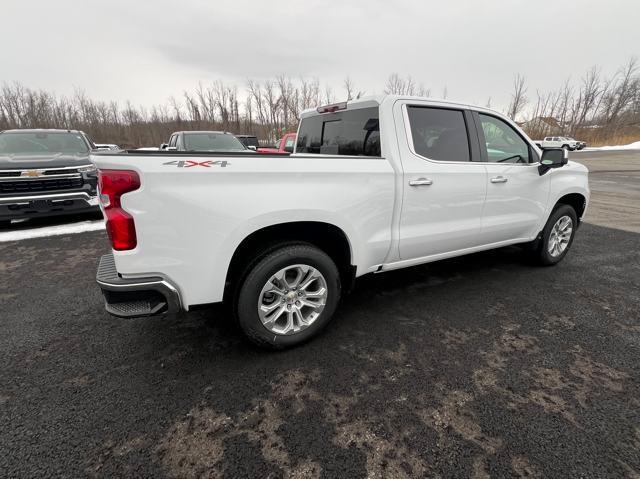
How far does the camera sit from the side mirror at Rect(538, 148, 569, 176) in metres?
3.59

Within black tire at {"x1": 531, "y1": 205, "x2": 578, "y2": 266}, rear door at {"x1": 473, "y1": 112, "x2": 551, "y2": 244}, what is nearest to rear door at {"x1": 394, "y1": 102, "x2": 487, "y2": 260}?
rear door at {"x1": 473, "y1": 112, "x2": 551, "y2": 244}

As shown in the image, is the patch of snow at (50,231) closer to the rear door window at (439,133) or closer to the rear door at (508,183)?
the rear door window at (439,133)

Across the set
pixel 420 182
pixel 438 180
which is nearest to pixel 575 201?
pixel 438 180

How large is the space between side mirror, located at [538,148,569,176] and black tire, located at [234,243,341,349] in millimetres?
2716

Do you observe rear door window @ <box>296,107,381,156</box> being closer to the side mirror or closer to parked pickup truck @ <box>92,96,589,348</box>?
parked pickup truck @ <box>92,96,589,348</box>

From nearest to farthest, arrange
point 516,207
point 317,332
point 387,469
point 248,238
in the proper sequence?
point 387,469, point 248,238, point 317,332, point 516,207

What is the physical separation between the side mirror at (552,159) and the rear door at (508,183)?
6 centimetres

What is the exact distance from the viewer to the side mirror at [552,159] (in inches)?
141

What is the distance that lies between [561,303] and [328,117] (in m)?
2.95

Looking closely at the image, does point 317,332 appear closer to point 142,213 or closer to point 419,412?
point 419,412

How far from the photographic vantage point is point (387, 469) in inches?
65.3

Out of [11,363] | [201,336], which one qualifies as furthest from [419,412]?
[11,363]

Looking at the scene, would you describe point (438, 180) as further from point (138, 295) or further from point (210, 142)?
point (210, 142)

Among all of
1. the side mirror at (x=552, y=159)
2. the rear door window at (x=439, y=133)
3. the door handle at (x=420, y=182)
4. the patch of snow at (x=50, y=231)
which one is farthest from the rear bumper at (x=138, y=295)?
the patch of snow at (x=50, y=231)
